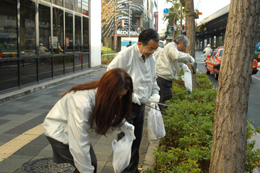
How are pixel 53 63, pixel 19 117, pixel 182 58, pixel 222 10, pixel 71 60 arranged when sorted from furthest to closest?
pixel 222 10 < pixel 71 60 < pixel 53 63 < pixel 19 117 < pixel 182 58

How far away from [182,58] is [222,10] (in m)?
31.2

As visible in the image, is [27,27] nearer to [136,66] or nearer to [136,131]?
[136,66]

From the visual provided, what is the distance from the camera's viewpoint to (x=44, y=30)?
39.5ft

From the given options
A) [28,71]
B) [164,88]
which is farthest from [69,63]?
[164,88]

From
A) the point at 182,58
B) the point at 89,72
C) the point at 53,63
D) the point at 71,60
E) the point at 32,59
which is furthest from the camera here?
the point at 89,72

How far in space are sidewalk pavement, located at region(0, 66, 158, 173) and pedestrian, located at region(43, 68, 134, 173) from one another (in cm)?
38

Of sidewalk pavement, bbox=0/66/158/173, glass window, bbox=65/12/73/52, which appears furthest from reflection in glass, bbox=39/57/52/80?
glass window, bbox=65/12/73/52

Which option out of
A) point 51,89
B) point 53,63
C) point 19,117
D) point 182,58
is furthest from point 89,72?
point 182,58

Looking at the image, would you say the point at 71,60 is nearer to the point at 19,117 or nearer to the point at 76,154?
the point at 19,117

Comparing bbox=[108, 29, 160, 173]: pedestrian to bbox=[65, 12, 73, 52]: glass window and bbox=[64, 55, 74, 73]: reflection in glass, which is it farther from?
bbox=[65, 12, 73, 52]: glass window

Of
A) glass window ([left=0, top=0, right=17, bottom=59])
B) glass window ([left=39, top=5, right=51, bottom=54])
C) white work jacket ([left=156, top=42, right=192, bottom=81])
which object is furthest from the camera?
glass window ([left=39, top=5, right=51, bottom=54])

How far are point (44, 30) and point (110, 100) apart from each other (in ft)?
34.8

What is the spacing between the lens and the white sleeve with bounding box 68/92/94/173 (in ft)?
7.04

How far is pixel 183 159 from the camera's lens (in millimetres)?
3500
